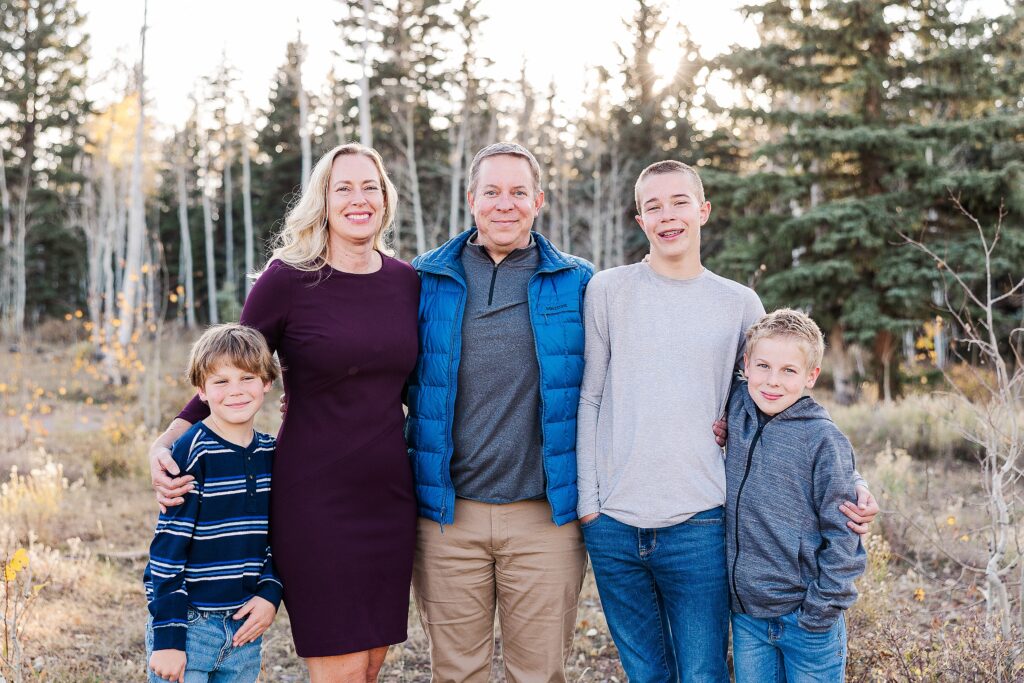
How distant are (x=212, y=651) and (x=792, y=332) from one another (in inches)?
83.6

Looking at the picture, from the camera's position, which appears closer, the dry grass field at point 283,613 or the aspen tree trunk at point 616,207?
the dry grass field at point 283,613

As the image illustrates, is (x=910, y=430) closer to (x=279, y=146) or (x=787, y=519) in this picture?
(x=787, y=519)

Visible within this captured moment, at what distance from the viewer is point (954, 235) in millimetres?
12102

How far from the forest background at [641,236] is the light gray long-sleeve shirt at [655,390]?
1409 millimetres

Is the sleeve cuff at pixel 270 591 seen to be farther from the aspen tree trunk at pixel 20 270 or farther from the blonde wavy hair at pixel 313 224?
the aspen tree trunk at pixel 20 270

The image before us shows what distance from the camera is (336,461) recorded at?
104 inches

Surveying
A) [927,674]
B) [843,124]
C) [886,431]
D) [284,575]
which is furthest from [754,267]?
[284,575]

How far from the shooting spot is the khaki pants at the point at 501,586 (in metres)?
2.83

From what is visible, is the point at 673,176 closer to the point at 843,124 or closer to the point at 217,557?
the point at 217,557

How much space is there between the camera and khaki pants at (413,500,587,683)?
2.83m

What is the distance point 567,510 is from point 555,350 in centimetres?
59

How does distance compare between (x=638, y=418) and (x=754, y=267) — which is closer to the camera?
(x=638, y=418)

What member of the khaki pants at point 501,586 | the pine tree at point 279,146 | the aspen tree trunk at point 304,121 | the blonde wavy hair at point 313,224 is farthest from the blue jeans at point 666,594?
the pine tree at point 279,146

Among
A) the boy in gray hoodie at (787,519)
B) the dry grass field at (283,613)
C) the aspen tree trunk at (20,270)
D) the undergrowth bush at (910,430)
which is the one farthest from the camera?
the aspen tree trunk at (20,270)
